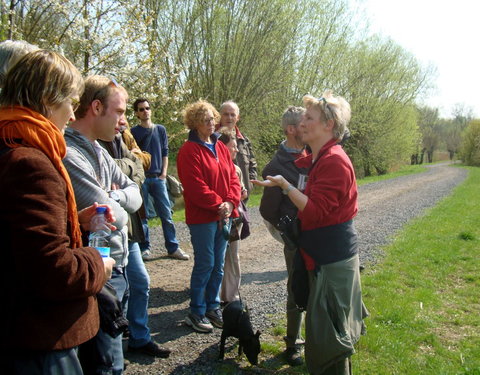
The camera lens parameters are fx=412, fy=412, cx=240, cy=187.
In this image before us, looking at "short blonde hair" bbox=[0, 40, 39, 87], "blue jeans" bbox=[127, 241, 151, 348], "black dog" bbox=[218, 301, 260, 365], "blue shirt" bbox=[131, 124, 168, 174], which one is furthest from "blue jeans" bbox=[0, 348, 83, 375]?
"blue shirt" bbox=[131, 124, 168, 174]

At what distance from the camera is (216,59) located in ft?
49.5

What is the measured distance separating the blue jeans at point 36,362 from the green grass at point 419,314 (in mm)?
2133

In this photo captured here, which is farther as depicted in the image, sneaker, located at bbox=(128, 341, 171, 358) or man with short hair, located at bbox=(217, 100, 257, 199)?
man with short hair, located at bbox=(217, 100, 257, 199)

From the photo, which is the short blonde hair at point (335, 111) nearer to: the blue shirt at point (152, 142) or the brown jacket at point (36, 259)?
the brown jacket at point (36, 259)

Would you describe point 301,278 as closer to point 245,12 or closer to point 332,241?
point 332,241

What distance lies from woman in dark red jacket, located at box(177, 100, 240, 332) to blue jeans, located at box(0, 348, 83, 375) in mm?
2522

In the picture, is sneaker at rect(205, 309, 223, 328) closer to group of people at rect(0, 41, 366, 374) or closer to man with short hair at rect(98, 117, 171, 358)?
group of people at rect(0, 41, 366, 374)

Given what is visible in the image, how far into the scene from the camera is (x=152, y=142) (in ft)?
22.7

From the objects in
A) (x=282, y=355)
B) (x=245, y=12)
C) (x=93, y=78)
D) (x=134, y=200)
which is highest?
(x=245, y=12)

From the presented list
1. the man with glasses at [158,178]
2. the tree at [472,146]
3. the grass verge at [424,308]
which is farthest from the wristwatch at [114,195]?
the tree at [472,146]

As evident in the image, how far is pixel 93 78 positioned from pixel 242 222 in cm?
275

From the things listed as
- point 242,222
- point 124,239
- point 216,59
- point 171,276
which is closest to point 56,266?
point 124,239

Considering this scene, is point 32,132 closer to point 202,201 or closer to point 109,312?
point 109,312

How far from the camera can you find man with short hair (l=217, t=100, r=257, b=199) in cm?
515
